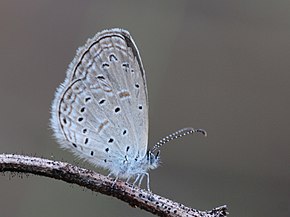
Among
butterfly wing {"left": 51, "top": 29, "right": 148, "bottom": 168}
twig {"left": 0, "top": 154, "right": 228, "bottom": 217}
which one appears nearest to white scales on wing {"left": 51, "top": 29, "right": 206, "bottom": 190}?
butterfly wing {"left": 51, "top": 29, "right": 148, "bottom": 168}

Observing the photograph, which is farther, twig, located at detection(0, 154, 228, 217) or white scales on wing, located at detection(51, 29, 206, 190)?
white scales on wing, located at detection(51, 29, 206, 190)

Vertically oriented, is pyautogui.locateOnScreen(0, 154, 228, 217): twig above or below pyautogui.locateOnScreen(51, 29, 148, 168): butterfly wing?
below

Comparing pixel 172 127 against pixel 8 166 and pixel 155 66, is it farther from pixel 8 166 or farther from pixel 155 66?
pixel 8 166

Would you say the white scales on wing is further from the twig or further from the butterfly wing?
the twig

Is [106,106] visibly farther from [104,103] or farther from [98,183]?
[98,183]

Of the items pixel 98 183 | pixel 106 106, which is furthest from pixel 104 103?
pixel 98 183

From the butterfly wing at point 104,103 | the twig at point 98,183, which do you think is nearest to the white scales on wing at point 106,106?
the butterfly wing at point 104,103
